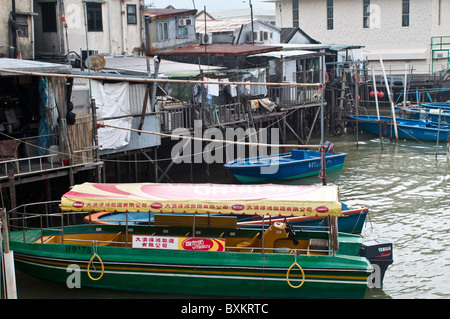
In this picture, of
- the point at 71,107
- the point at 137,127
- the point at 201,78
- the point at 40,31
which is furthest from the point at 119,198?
the point at 40,31

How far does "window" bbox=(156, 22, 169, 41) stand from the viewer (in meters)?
30.9

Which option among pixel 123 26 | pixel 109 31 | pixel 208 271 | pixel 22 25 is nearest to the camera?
pixel 208 271

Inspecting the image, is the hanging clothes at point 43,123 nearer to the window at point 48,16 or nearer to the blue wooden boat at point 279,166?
the window at point 48,16

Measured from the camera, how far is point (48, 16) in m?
26.0

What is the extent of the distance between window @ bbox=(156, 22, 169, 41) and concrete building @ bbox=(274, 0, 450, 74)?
Result: 22796mm

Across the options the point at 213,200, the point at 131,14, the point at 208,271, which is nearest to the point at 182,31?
the point at 131,14

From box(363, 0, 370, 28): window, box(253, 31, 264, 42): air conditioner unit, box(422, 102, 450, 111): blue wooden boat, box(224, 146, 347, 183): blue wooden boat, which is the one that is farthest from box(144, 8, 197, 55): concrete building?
box(363, 0, 370, 28): window

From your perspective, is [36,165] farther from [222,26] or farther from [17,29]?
[222,26]

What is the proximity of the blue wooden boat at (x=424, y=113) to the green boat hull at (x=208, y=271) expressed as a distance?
27.2m

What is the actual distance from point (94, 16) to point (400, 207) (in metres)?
15.4

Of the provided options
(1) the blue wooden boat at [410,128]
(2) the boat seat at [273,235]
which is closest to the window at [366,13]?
(1) the blue wooden boat at [410,128]

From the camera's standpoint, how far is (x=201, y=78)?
85.8 feet

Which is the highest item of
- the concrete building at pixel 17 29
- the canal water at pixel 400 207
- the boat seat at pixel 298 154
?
the concrete building at pixel 17 29

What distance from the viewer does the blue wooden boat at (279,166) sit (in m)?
25.9
